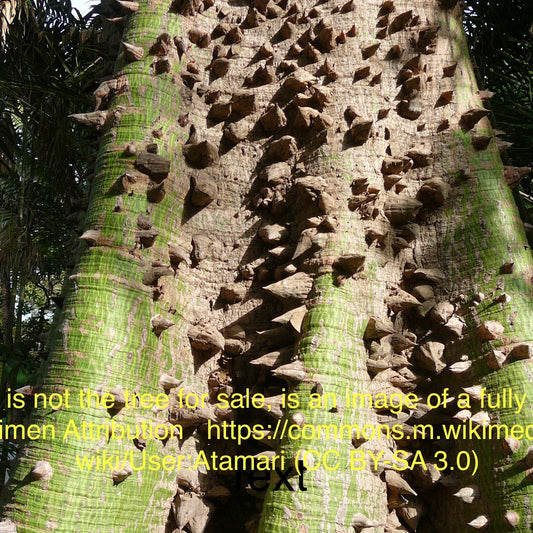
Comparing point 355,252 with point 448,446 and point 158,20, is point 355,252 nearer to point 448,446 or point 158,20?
point 448,446

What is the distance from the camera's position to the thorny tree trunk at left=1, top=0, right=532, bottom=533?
167 cm

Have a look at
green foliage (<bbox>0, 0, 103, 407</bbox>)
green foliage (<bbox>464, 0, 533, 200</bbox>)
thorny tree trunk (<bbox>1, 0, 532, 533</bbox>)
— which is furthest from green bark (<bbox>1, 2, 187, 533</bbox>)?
green foliage (<bbox>464, 0, 533, 200</bbox>)

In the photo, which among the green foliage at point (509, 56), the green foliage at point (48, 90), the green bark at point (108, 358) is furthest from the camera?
the green foliage at point (48, 90)

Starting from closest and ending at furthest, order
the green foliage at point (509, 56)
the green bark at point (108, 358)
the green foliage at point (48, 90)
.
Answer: the green bark at point (108, 358) → the green foliage at point (509, 56) → the green foliage at point (48, 90)

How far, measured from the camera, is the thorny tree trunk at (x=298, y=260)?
1.67 m

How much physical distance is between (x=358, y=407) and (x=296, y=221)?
28.5 inches

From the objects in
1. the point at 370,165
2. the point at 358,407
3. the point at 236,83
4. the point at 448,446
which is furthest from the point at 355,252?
the point at 236,83

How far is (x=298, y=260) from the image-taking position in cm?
195

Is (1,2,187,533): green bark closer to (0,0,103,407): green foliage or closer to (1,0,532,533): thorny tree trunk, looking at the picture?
(1,0,532,533): thorny tree trunk

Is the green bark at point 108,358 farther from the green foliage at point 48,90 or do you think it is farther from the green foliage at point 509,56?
the green foliage at point 509,56

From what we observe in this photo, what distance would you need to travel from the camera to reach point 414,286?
201 cm

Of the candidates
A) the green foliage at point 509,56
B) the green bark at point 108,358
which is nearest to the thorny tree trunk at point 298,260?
the green bark at point 108,358

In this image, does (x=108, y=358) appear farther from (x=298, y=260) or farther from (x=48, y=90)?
(x=48, y=90)

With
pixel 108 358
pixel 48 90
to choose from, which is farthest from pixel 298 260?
pixel 48 90
